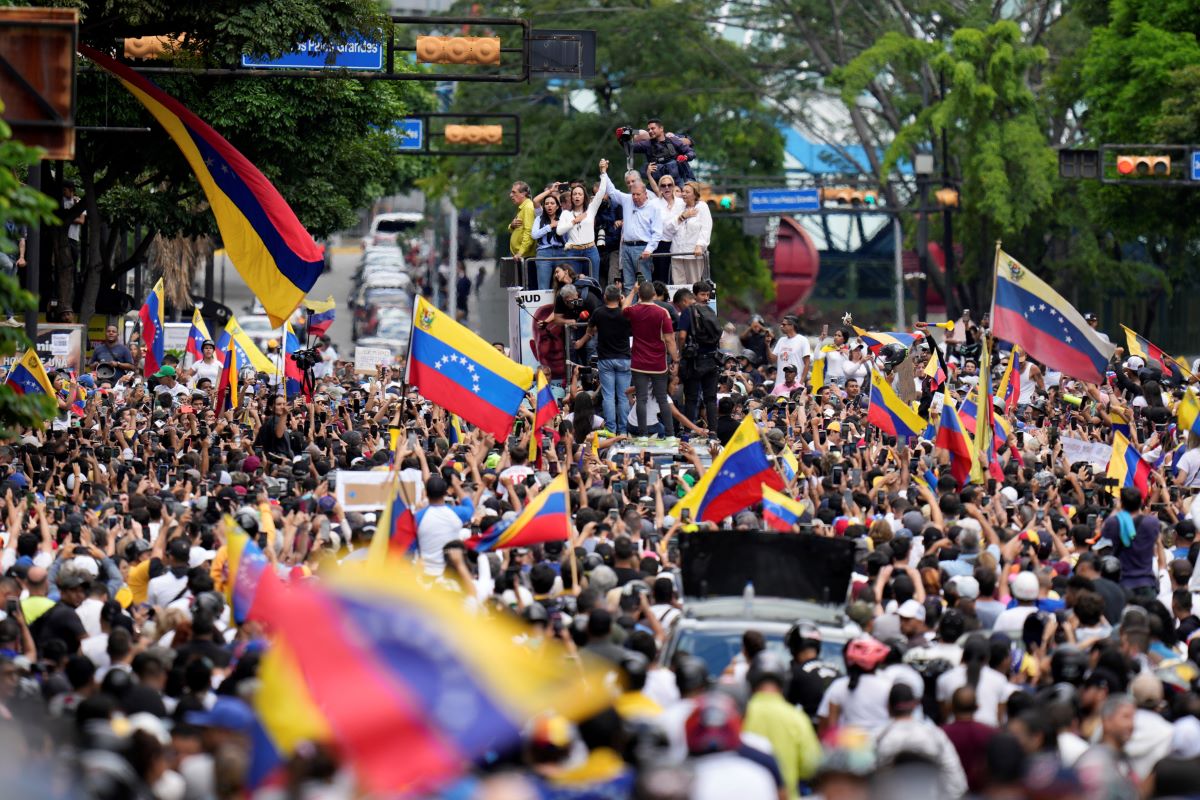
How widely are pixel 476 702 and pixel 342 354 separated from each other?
54231 millimetres

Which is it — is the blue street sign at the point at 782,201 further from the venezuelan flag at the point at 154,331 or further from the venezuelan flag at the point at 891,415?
the venezuelan flag at the point at 891,415

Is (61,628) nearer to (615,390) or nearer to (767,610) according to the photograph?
(767,610)

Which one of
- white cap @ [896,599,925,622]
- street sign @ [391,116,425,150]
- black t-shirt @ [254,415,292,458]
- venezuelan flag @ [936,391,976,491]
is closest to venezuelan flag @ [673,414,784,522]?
white cap @ [896,599,925,622]

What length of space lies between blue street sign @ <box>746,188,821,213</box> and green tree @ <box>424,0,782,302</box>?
314 centimetres

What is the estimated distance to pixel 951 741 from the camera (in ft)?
31.8

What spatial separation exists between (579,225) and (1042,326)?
5626 mm

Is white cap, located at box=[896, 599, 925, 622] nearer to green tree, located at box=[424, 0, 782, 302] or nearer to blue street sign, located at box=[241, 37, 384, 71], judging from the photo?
blue street sign, located at box=[241, 37, 384, 71]

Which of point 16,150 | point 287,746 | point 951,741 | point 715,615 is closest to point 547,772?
point 287,746

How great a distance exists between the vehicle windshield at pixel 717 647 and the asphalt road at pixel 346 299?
1878 inches

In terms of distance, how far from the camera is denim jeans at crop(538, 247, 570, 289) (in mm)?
24281

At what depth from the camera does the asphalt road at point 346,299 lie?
6550 cm

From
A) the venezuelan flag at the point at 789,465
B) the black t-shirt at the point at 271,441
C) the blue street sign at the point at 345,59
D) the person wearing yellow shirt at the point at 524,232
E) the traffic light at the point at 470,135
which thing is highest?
the blue street sign at the point at 345,59

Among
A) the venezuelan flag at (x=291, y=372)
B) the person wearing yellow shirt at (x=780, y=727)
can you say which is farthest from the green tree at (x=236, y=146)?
the person wearing yellow shirt at (x=780, y=727)

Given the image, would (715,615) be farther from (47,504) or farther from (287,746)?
(47,504)
